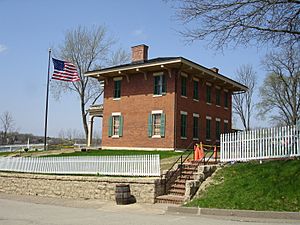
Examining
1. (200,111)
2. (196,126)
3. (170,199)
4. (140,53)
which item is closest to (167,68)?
(140,53)

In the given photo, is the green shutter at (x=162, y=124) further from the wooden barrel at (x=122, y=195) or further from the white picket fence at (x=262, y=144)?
the wooden barrel at (x=122, y=195)

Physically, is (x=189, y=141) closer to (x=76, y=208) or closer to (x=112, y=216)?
(x=76, y=208)

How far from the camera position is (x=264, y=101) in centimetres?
5600

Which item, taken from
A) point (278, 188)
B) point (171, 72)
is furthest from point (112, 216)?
point (171, 72)

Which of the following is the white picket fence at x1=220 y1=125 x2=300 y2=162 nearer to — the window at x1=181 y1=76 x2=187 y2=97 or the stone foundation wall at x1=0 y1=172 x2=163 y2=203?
the stone foundation wall at x1=0 y1=172 x2=163 y2=203

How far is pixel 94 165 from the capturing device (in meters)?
18.4

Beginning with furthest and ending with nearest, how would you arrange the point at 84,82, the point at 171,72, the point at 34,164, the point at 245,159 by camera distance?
the point at 84,82, the point at 171,72, the point at 34,164, the point at 245,159

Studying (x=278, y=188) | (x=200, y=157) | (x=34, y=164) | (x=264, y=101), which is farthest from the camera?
(x=264, y=101)

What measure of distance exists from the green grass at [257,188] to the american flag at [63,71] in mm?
20594

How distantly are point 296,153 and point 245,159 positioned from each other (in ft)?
7.00

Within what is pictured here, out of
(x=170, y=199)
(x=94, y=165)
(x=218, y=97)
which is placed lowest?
(x=170, y=199)

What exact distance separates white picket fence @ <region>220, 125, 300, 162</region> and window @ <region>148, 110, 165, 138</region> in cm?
1124

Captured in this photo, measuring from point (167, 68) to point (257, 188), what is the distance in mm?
16387

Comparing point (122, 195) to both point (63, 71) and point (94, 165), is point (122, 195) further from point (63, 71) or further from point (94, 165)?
point (63, 71)
